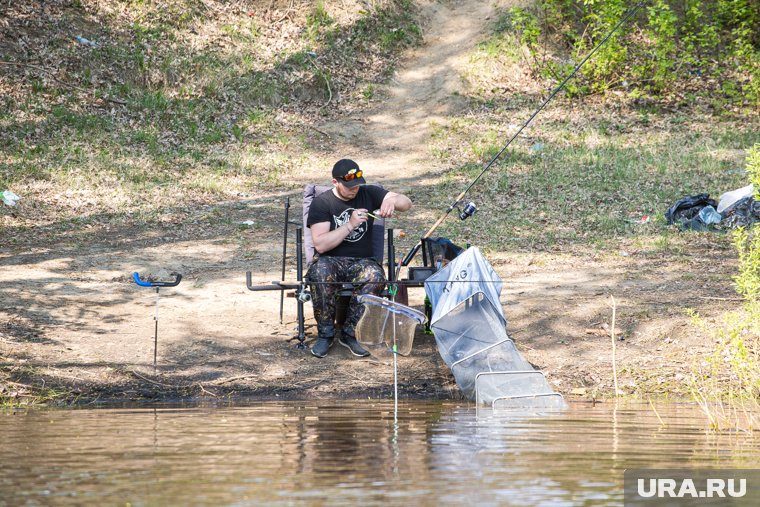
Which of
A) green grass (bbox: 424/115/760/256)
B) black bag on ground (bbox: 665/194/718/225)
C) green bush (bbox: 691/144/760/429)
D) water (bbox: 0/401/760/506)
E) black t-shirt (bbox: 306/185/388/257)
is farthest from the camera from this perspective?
green grass (bbox: 424/115/760/256)

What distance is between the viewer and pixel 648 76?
18719 millimetres

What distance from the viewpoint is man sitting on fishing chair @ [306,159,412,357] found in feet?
26.0

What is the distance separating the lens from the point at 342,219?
320 inches

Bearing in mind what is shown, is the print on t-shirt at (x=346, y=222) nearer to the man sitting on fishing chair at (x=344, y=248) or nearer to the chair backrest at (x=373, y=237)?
the man sitting on fishing chair at (x=344, y=248)

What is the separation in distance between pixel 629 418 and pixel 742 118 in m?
12.8

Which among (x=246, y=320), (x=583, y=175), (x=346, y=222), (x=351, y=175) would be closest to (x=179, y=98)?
(x=583, y=175)

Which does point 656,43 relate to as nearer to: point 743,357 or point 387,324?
point 387,324

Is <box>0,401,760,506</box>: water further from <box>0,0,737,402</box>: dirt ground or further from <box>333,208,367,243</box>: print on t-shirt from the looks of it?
<box>333,208,367,243</box>: print on t-shirt

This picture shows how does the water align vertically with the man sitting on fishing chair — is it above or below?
below

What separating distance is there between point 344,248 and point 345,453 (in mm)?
3028

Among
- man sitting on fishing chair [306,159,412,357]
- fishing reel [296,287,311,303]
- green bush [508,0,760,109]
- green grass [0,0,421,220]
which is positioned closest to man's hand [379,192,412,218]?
man sitting on fishing chair [306,159,412,357]

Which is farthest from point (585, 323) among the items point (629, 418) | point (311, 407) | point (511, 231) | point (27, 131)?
point (27, 131)

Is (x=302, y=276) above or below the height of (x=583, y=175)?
below

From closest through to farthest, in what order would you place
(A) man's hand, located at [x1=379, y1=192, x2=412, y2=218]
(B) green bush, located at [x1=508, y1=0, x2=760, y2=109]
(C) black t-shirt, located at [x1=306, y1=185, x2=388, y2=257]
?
(A) man's hand, located at [x1=379, y1=192, x2=412, y2=218] → (C) black t-shirt, located at [x1=306, y1=185, x2=388, y2=257] → (B) green bush, located at [x1=508, y1=0, x2=760, y2=109]
